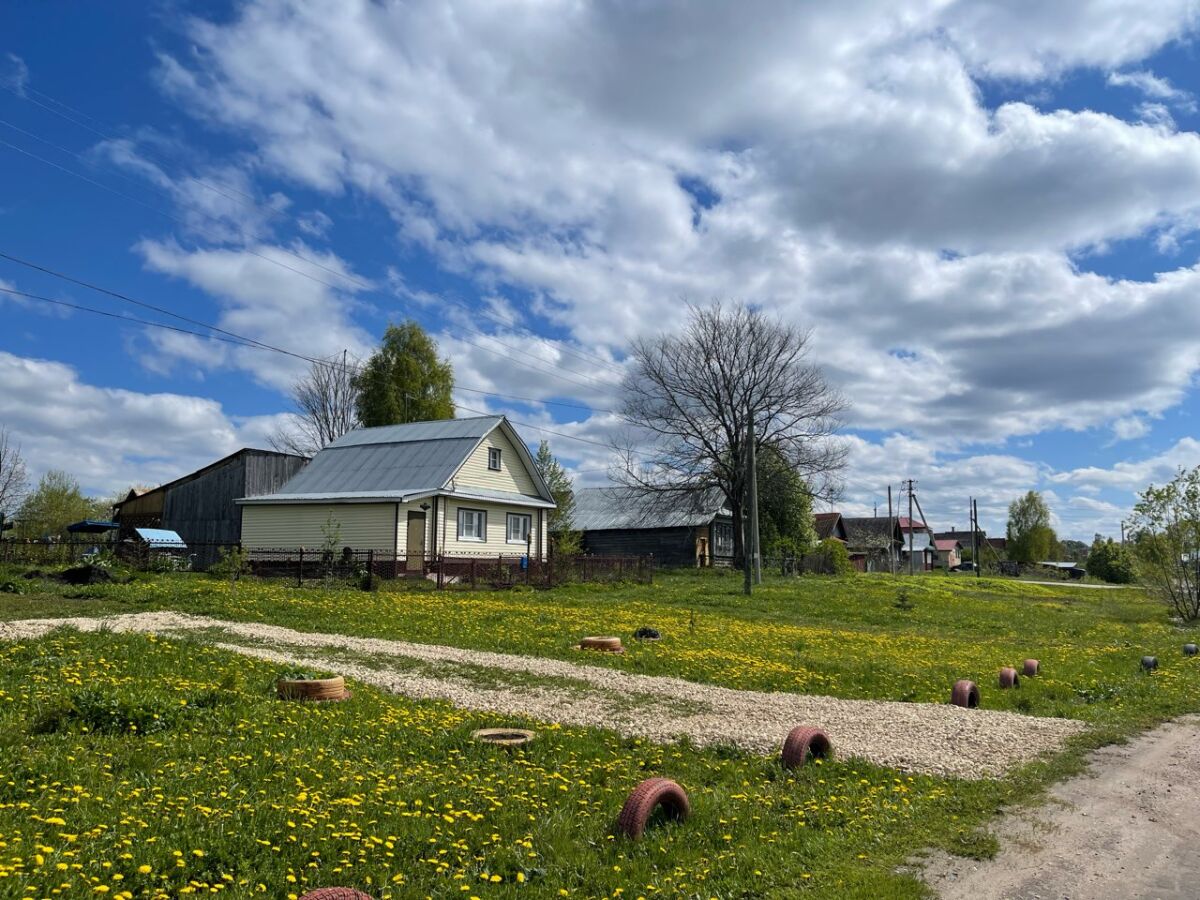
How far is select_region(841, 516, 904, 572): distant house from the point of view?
82.1 m

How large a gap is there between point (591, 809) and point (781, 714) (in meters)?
4.35

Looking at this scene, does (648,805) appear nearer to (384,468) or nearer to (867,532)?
(384,468)

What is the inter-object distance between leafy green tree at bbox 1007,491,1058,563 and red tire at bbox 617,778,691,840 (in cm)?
10438

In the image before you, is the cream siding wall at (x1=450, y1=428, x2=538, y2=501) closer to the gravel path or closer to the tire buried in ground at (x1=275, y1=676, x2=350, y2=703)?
the gravel path

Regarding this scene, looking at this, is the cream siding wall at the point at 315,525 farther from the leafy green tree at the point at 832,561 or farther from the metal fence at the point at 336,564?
the leafy green tree at the point at 832,561

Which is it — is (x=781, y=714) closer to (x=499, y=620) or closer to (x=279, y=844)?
(x=279, y=844)

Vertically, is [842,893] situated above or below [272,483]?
below

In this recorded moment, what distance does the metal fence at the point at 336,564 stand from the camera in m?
25.6

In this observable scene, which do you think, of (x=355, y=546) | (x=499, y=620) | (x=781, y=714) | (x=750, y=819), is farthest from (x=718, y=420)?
(x=750, y=819)

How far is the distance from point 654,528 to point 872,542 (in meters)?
46.1

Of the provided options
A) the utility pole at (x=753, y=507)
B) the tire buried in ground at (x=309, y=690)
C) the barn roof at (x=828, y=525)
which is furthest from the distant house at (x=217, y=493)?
the barn roof at (x=828, y=525)

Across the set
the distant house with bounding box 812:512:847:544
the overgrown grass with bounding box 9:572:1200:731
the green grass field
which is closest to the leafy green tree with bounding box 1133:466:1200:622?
the overgrown grass with bounding box 9:572:1200:731

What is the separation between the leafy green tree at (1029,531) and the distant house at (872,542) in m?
15.5

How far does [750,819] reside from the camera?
607cm
